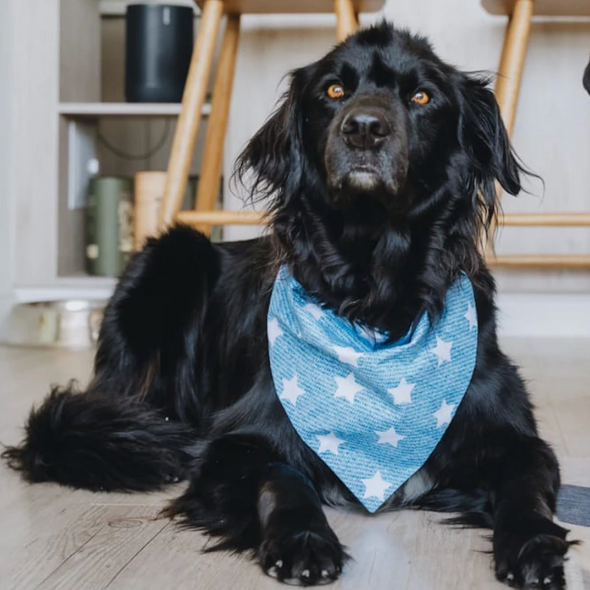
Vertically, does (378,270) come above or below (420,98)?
below

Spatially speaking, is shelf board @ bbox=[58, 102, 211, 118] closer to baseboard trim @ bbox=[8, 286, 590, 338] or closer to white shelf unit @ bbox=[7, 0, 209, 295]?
white shelf unit @ bbox=[7, 0, 209, 295]

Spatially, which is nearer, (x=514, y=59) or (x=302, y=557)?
(x=302, y=557)

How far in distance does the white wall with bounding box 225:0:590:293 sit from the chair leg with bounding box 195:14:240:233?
0.67 feet

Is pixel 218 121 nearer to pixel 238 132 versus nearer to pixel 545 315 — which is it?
pixel 238 132

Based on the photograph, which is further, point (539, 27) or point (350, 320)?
point (539, 27)

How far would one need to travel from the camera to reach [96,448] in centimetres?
171

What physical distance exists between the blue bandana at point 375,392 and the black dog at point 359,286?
3 centimetres

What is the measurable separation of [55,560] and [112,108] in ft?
8.65

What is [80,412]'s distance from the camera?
1755 mm

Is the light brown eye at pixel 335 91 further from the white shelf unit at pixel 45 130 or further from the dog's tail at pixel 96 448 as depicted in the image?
the white shelf unit at pixel 45 130

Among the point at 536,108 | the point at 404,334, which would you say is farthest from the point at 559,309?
the point at 404,334

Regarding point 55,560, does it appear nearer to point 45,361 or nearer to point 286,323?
point 286,323

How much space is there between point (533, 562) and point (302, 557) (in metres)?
0.28

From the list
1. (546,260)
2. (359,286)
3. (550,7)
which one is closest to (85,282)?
(546,260)
